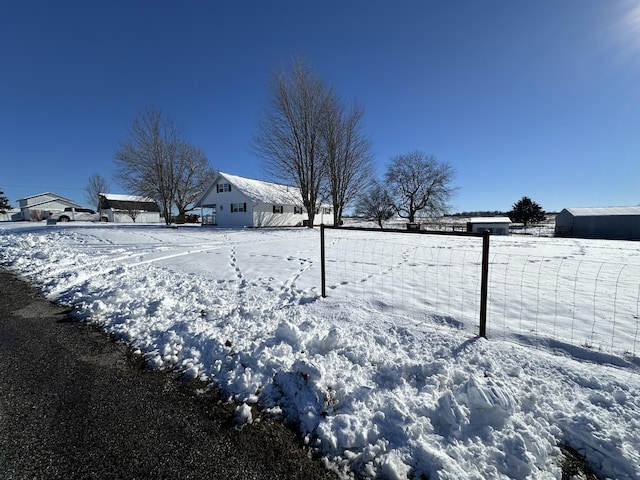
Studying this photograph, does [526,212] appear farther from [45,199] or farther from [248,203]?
[45,199]

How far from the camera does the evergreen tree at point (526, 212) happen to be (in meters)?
43.5

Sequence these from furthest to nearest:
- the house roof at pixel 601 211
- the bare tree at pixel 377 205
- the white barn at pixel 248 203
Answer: the bare tree at pixel 377 205
the house roof at pixel 601 211
the white barn at pixel 248 203

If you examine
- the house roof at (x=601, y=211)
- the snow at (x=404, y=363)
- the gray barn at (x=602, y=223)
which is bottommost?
the snow at (x=404, y=363)

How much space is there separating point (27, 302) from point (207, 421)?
520 cm

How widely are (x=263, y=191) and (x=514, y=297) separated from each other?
27.8 metres

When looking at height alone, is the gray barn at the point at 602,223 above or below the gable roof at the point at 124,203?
below

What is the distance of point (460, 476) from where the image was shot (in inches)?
63.7

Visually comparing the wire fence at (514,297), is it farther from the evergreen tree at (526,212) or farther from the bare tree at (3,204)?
the bare tree at (3,204)

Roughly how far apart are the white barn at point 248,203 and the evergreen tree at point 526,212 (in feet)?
128

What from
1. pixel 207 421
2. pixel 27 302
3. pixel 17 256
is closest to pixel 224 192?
pixel 17 256

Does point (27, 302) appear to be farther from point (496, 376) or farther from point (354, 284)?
point (496, 376)

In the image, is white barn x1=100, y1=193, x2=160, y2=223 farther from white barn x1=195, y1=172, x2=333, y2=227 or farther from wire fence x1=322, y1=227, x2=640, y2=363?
wire fence x1=322, y1=227, x2=640, y2=363

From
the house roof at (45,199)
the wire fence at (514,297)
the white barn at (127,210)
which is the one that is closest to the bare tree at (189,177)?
the white barn at (127,210)

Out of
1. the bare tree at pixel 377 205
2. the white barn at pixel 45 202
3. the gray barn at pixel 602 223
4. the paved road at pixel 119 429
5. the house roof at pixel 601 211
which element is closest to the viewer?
the paved road at pixel 119 429
